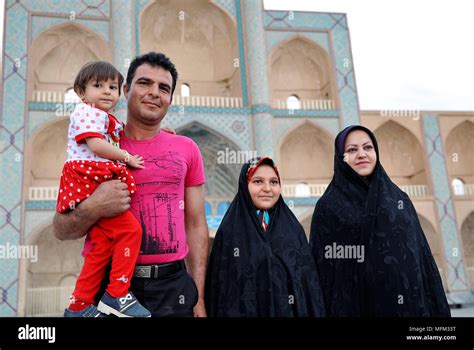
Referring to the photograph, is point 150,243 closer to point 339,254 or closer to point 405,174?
point 339,254

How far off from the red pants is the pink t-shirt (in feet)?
0.20

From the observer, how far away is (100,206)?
5.13 feet

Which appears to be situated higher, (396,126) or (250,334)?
A: (396,126)

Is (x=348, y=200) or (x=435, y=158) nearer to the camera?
(x=348, y=200)

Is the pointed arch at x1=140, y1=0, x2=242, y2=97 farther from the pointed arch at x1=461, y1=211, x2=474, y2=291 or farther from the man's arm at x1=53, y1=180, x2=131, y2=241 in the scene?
the man's arm at x1=53, y1=180, x2=131, y2=241

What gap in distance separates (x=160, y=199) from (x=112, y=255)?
28 cm

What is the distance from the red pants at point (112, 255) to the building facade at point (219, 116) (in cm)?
825

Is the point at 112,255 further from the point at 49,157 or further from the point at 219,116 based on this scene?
the point at 49,157

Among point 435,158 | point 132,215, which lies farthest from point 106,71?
point 435,158

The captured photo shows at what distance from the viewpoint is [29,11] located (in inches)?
414

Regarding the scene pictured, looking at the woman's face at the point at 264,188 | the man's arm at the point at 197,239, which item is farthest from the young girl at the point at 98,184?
the woman's face at the point at 264,188

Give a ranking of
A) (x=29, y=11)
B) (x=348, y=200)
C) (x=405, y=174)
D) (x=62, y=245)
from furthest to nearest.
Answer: (x=405, y=174), (x=62, y=245), (x=29, y=11), (x=348, y=200)

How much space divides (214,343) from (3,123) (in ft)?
32.3

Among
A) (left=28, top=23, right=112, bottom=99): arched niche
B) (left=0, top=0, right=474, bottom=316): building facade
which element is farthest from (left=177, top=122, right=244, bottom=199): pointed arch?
(left=28, top=23, right=112, bottom=99): arched niche
